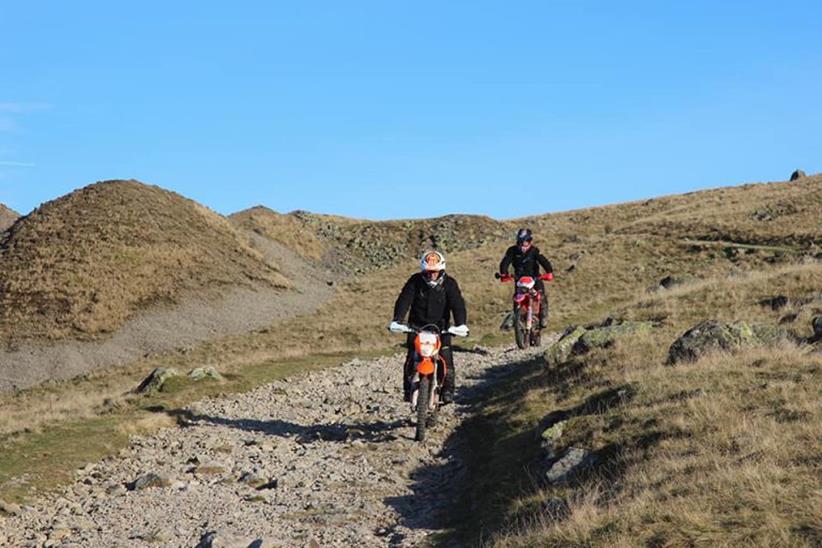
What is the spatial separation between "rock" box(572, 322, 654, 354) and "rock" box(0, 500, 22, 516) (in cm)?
1119

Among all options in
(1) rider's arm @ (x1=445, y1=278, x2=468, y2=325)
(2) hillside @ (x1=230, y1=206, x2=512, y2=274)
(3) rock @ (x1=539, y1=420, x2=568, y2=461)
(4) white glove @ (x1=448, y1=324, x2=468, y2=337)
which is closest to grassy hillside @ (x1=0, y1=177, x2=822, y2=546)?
(3) rock @ (x1=539, y1=420, x2=568, y2=461)

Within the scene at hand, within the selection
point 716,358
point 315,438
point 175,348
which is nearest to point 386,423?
point 315,438

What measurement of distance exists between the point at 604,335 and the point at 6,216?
83604 mm

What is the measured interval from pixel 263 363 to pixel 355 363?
330 cm

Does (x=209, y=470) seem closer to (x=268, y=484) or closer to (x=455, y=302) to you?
(x=268, y=484)

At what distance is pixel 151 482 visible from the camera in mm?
12375

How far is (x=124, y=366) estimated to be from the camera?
38875 mm

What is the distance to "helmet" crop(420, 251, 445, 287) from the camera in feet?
45.6

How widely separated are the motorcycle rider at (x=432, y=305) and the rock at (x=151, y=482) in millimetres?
4192

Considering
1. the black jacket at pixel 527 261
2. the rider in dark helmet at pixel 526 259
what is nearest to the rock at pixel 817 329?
the rider in dark helmet at pixel 526 259

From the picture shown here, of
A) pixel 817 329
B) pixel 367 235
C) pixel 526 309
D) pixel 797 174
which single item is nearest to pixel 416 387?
pixel 817 329

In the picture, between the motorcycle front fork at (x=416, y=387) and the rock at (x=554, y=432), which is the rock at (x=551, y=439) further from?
the motorcycle front fork at (x=416, y=387)

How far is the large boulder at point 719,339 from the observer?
1416 centimetres

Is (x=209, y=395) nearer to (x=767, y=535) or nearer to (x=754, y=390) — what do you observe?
(x=754, y=390)
